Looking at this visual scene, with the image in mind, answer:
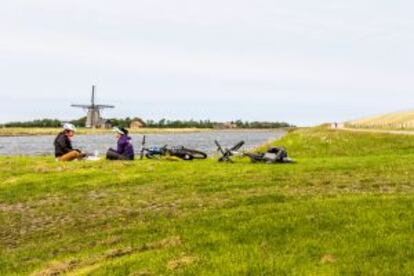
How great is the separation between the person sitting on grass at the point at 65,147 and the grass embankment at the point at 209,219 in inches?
130

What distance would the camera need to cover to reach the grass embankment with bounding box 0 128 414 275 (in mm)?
12188

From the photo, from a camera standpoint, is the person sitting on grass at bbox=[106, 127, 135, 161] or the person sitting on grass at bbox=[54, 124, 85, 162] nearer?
the person sitting on grass at bbox=[106, 127, 135, 161]

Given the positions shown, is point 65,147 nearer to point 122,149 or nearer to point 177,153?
point 122,149

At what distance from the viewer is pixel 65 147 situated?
3425cm

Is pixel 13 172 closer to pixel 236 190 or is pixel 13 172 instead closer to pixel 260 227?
pixel 236 190

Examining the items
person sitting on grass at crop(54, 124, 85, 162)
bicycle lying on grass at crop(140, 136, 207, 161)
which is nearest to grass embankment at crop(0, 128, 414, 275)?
person sitting on grass at crop(54, 124, 85, 162)

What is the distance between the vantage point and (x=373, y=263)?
11320mm

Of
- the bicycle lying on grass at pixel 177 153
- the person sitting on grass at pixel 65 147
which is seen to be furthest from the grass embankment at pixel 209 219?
the bicycle lying on grass at pixel 177 153

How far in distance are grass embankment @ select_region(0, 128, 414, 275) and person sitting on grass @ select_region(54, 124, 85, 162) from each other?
3304mm

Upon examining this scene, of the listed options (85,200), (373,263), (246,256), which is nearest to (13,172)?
(85,200)

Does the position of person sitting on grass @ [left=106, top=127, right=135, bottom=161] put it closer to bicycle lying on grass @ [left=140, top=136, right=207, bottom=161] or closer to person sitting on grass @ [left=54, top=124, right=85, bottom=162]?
person sitting on grass @ [left=54, top=124, right=85, bottom=162]

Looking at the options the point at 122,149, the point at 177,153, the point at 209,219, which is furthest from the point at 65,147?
the point at 209,219

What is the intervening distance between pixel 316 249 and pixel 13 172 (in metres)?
20.4

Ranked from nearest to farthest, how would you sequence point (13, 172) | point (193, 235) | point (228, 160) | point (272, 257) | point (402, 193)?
1. point (272, 257)
2. point (193, 235)
3. point (402, 193)
4. point (13, 172)
5. point (228, 160)
